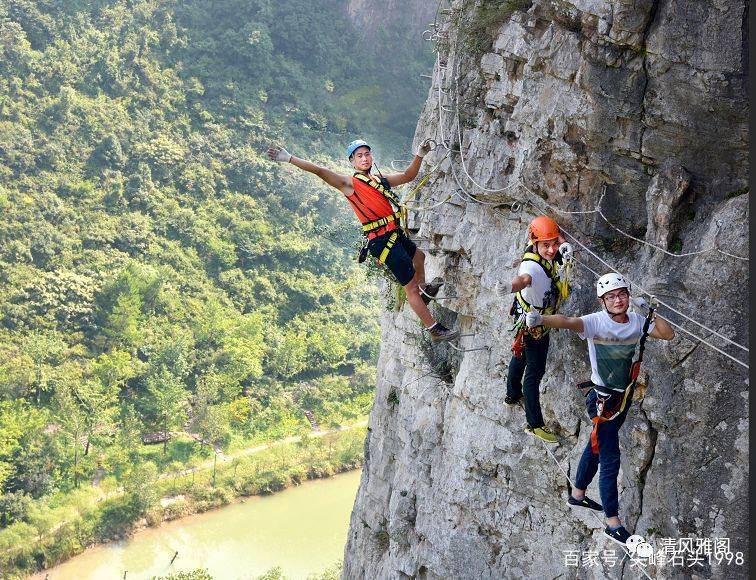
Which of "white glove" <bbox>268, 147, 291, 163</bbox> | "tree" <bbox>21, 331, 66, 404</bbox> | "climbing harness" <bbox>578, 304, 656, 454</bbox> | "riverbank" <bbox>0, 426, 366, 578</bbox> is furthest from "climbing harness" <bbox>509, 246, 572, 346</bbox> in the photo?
"tree" <bbox>21, 331, 66, 404</bbox>

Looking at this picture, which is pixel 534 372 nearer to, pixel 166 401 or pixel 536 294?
pixel 536 294

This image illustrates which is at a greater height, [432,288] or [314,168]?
[314,168]

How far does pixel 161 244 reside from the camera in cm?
2947

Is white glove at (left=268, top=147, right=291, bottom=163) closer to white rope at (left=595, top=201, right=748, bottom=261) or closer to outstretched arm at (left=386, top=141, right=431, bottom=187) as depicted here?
outstretched arm at (left=386, top=141, right=431, bottom=187)

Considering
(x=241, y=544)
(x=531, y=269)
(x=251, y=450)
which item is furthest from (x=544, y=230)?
(x=251, y=450)

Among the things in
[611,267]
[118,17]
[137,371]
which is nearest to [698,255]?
[611,267]

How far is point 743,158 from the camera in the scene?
5125 millimetres

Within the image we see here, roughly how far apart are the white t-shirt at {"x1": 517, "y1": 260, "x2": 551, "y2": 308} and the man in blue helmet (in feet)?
4.67

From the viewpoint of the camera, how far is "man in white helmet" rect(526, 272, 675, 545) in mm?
4566

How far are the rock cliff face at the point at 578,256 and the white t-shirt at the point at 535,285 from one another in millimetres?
467

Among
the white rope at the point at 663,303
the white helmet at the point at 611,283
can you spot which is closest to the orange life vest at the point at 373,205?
the white rope at the point at 663,303

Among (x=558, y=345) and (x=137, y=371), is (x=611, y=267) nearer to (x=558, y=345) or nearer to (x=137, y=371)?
(x=558, y=345)

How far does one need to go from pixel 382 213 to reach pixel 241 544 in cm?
1765

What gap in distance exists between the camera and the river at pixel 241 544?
20719 mm
